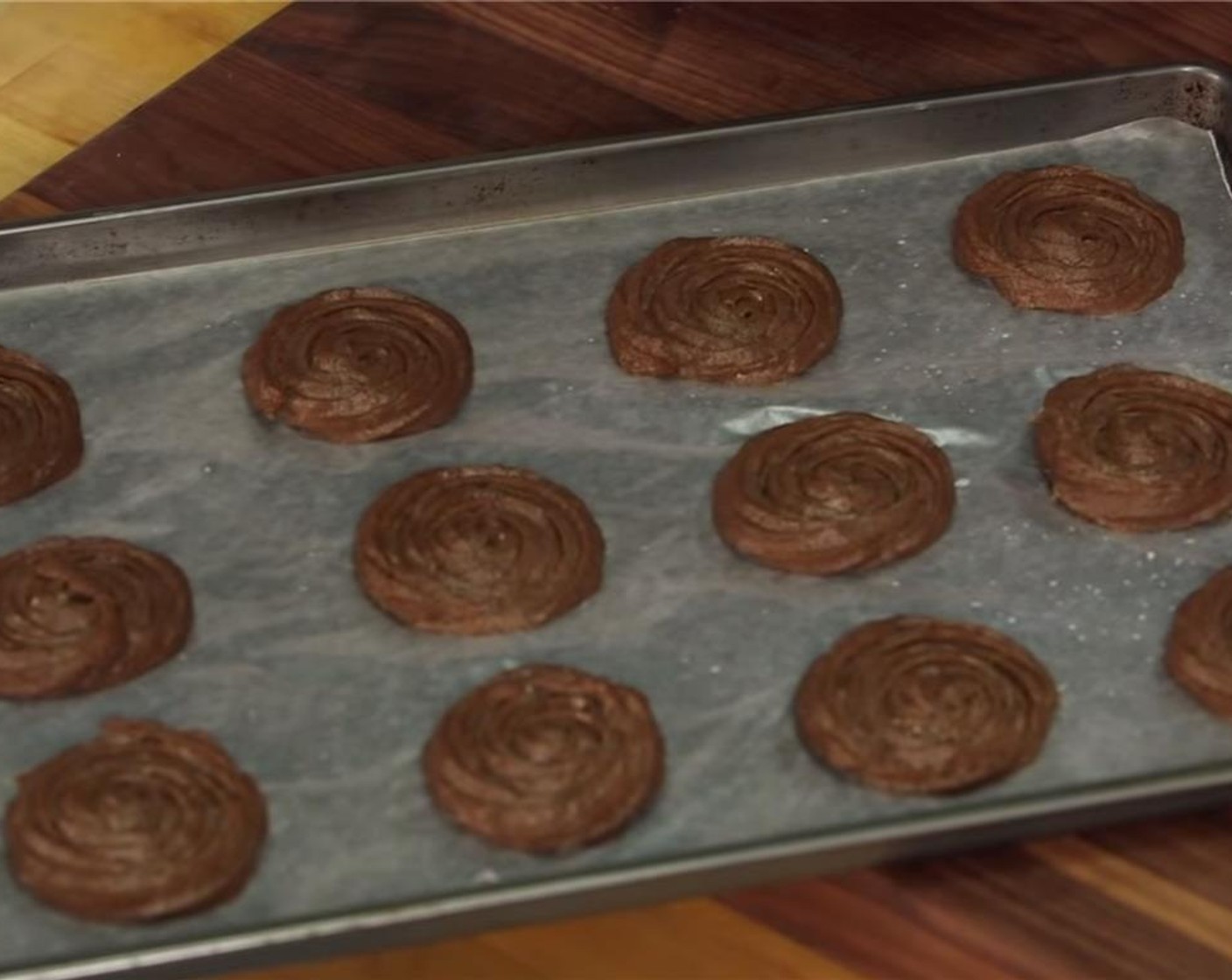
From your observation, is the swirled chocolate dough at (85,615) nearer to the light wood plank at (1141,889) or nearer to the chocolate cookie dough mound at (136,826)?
the chocolate cookie dough mound at (136,826)

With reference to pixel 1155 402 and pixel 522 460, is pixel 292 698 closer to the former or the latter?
pixel 522 460

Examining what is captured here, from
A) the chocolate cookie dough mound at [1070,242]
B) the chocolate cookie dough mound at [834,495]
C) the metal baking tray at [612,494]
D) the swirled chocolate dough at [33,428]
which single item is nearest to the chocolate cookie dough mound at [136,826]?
the metal baking tray at [612,494]

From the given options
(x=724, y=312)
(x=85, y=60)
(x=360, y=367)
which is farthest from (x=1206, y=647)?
(x=85, y=60)

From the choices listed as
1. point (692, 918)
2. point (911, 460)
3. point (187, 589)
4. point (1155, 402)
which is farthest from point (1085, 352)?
point (187, 589)

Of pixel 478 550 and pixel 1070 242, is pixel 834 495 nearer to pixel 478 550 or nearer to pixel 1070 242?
pixel 478 550

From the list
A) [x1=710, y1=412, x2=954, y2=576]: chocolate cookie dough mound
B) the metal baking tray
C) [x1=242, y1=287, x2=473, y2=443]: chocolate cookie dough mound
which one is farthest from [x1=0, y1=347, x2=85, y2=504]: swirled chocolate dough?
[x1=710, y1=412, x2=954, y2=576]: chocolate cookie dough mound
